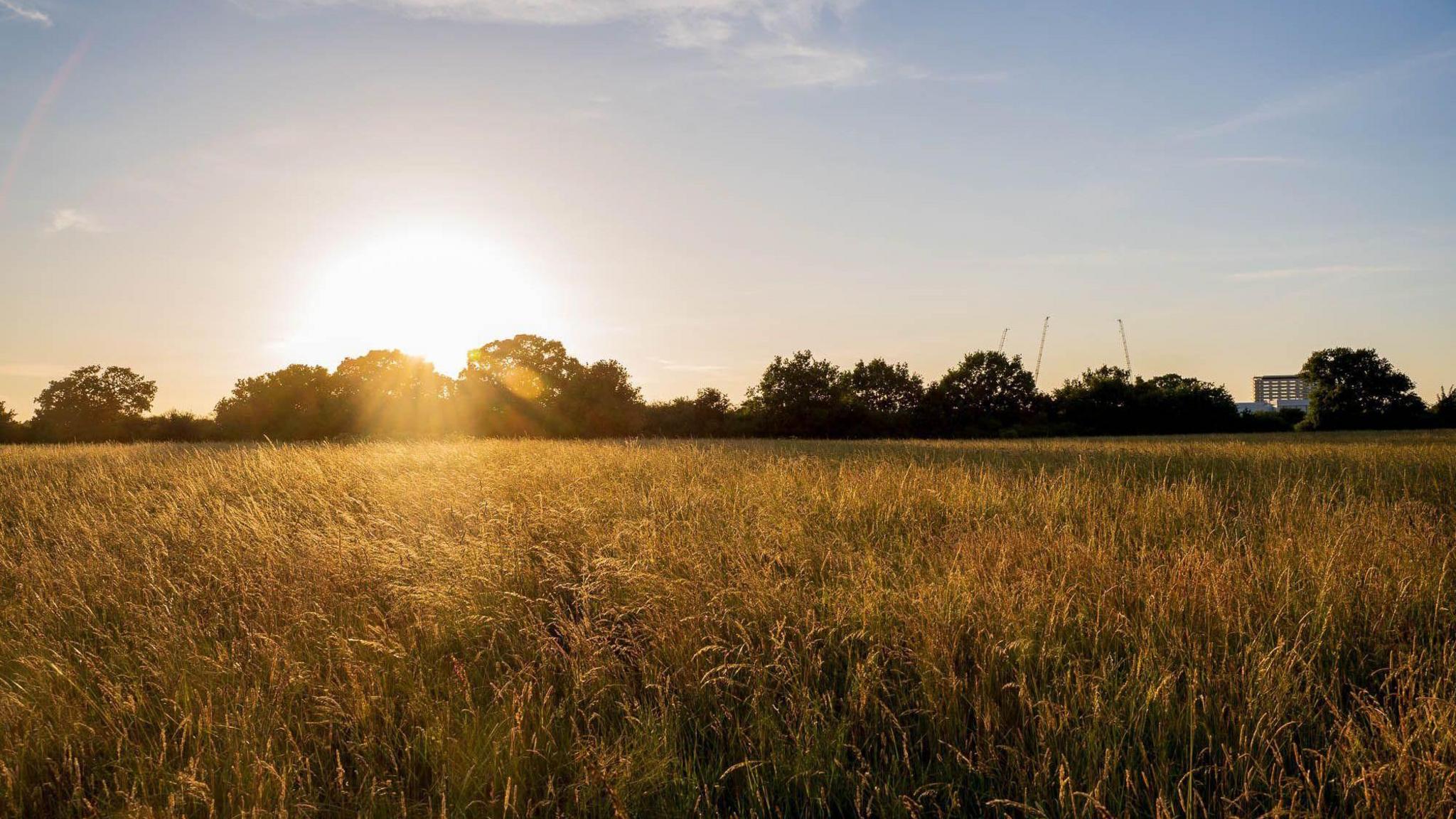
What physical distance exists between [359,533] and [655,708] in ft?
14.7

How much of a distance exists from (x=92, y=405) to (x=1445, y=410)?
86938 mm

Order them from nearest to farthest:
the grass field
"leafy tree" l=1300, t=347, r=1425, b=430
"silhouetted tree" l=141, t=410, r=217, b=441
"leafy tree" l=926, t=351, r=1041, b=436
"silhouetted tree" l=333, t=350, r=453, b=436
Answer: the grass field < "silhouetted tree" l=141, t=410, r=217, b=441 < "silhouetted tree" l=333, t=350, r=453, b=436 < "leafy tree" l=926, t=351, r=1041, b=436 < "leafy tree" l=1300, t=347, r=1425, b=430

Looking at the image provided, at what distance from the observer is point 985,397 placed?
4653 cm

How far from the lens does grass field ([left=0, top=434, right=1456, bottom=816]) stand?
2715 mm

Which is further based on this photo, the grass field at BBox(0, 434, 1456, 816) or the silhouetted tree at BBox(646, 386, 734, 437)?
the silhouetted tree at BBox(646, 386, 734, 437)

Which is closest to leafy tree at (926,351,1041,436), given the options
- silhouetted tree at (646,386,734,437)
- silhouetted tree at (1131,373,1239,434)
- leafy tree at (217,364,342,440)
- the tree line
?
the tree line

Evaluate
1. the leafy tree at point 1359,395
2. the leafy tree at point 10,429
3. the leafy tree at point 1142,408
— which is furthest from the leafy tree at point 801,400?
the leafy tree at point 10,429

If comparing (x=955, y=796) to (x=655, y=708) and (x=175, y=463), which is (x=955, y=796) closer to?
(x=655, y=708)

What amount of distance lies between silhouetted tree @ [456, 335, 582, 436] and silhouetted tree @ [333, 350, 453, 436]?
61.1 inches

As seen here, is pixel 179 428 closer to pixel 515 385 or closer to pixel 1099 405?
pixel 515 385

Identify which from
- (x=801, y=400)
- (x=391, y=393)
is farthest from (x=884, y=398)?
(x=391, y=393)

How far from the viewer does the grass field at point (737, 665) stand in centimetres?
271

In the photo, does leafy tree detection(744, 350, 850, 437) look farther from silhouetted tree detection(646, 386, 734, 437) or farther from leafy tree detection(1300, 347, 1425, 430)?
leafy tree detection(1300, 347, 1425, 430)

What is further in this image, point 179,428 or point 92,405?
point 92,405
